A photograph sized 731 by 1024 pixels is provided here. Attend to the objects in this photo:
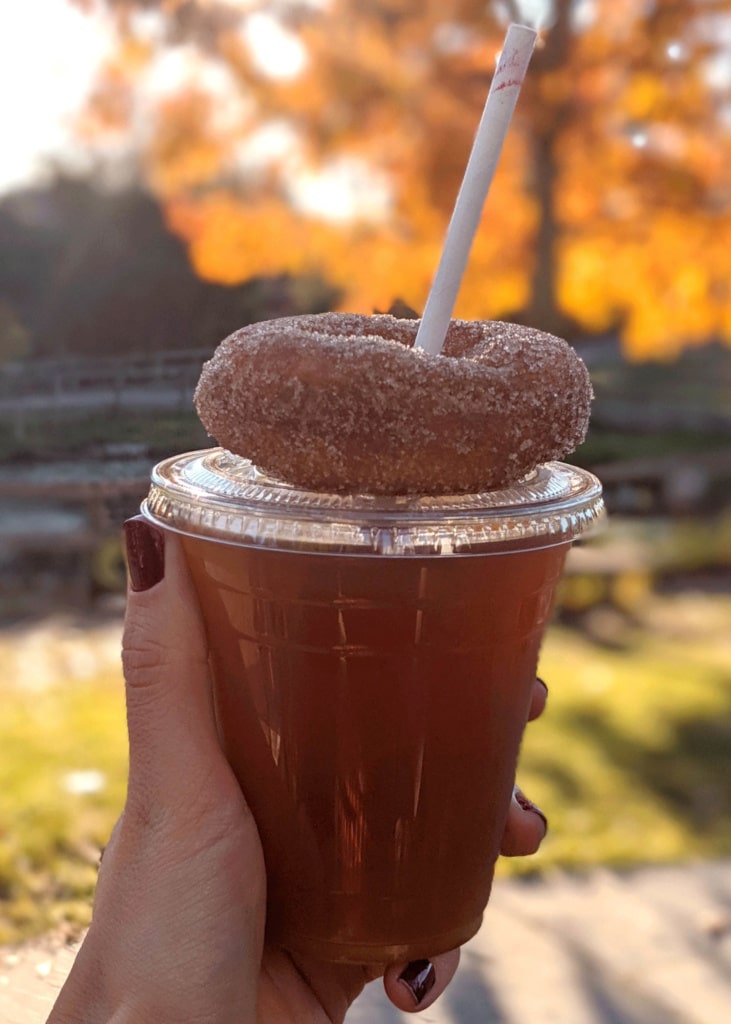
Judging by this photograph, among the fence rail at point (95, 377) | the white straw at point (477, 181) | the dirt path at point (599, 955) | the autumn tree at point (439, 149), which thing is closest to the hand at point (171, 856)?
the white straw at point (477, 181)

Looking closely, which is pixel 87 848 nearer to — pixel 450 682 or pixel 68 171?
pixel 450 682

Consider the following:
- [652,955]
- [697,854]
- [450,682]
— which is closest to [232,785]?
[450,682]

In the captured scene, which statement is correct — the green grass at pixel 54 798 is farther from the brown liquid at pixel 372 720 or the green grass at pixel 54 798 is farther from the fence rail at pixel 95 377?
the fence rail at pixel 95 377

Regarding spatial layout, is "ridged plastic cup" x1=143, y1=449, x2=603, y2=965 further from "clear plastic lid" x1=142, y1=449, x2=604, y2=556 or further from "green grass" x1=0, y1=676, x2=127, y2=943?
"green grass" x1=0, y1=676, x2=127, y2=943

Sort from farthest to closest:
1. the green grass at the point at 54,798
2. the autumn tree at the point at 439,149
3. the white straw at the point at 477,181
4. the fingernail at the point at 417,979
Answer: the autumn tree at the point at 439,149 < the green grass at the point at 54,798 < the fingernail at the point at 417,979 < the white straw at the point at 477,181

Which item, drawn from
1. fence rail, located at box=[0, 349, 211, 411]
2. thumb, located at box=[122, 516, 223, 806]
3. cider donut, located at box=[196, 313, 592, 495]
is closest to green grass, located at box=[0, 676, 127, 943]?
thumb, located at box=[122, 516, 223, 806]
